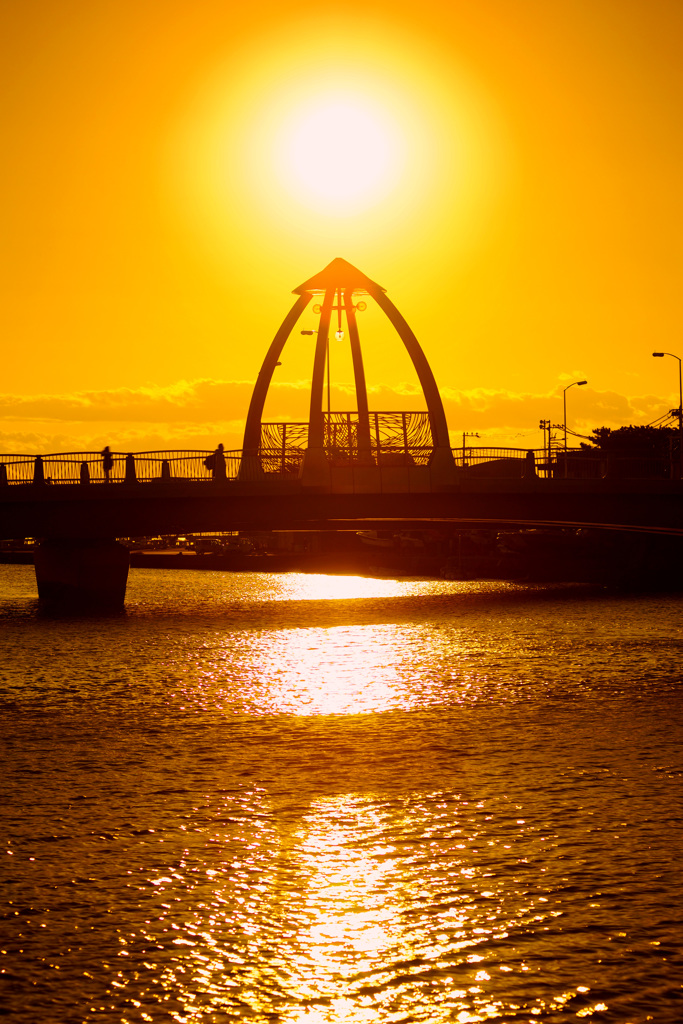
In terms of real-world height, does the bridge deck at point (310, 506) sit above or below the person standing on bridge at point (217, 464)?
below

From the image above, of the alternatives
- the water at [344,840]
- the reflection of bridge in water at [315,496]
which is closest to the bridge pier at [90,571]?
the reflection of bridge in water at [315,496]

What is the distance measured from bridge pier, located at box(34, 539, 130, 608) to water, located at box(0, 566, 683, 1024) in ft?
85.6

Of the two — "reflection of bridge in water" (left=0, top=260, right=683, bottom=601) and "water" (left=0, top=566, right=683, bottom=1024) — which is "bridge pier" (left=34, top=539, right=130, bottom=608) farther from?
"water" (left=0, top=566, right=683, bottom=1024)

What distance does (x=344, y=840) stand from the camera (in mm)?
20312

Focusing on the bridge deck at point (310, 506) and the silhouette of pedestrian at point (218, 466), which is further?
the bridge deck at point (310, 506)

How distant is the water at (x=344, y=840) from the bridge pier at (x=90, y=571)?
26084mm

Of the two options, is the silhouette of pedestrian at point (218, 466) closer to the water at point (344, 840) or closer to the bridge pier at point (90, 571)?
the bridge pier at point (90, 571)

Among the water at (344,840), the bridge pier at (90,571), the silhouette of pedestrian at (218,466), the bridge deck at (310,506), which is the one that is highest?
the silhouette of pedestrian at (218,466)

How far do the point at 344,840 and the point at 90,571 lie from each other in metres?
53.4

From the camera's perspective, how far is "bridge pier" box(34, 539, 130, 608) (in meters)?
71.8

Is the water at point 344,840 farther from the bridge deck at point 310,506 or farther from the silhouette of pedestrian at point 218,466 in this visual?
the silhouette of pedestrian at point 218,466

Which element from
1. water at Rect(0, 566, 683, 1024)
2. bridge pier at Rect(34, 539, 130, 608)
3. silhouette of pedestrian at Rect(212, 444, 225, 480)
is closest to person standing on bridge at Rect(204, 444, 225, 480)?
silhouette of pedestrian at Rect(212, 444, 225, 480)

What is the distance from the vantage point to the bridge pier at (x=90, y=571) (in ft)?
236

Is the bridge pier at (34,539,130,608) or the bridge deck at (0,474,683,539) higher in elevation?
the bridge deck at (0,474,683,539)
